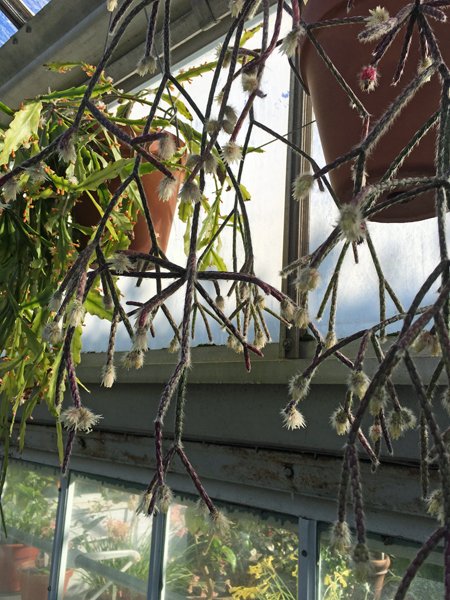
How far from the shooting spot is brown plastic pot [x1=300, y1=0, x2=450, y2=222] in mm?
520

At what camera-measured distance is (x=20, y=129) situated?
2.05 feet

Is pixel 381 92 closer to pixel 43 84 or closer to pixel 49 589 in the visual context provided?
pixel 43 84

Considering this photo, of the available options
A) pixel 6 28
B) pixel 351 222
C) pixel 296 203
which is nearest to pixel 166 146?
pixel 351 222

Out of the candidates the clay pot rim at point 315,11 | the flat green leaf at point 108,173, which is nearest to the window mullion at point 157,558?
the flat green leaf at point 108,173

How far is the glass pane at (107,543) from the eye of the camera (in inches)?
51.6

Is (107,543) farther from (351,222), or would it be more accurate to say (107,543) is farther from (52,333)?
Result: (351,222)

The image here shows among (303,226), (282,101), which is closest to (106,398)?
(303,226)

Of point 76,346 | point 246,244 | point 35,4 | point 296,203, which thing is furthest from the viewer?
point 35,4

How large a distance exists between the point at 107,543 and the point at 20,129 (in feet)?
3.56

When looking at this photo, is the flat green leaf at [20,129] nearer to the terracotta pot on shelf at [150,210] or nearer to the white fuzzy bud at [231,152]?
the terracotta pot on shelf at [150,210]

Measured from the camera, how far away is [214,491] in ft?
3.52

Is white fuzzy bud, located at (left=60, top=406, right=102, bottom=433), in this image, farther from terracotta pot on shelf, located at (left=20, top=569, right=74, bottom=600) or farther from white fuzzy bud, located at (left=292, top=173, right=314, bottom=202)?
terracotta pot on shelf, located at (left=20, top=569, right=74, bottom=600)

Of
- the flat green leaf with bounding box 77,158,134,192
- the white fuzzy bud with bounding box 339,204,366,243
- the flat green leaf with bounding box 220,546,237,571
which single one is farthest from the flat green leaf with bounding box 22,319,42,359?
the flat green leaf with bounding box 220,546,237,571

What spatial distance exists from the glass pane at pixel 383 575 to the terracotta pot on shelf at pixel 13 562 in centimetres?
98
